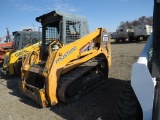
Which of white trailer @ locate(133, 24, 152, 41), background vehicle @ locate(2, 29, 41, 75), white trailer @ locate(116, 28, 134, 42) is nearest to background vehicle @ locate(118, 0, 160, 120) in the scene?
background vehicle @ locate(2, 29, 41, 75)

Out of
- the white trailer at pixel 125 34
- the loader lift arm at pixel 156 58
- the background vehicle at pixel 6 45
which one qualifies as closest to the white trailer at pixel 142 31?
the white trailer at pixel 125 34

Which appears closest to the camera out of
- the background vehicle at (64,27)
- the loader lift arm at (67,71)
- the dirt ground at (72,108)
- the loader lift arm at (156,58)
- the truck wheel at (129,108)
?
the loader lift arm at (156,58)

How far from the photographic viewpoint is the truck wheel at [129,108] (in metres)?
2.83

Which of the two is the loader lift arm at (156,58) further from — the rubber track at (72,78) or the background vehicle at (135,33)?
the background vehicle at (135,33)

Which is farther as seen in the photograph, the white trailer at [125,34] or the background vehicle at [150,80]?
the white trailer at [125,34]

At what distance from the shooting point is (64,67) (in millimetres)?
5102

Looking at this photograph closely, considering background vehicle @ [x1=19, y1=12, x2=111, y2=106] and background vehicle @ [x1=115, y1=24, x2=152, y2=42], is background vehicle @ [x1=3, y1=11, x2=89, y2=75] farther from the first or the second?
background vehicle @ [x1=115, y1=24, x2=152, y2=42]

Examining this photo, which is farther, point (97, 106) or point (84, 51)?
point (84, 51)

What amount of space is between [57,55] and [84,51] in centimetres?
116

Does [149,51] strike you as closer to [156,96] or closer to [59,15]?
[156,96]

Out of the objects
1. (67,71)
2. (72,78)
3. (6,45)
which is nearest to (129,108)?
(72,78)

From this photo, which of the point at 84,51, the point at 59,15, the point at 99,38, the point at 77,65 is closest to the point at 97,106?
the point at 77,65

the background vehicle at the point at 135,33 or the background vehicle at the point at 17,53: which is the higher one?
the background vehicle at the point at 135,33

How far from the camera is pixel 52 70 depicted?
4.79 meters
